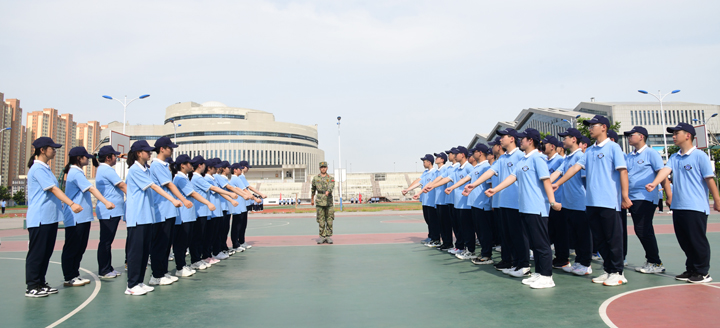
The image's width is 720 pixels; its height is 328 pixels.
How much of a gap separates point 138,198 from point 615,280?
651cm

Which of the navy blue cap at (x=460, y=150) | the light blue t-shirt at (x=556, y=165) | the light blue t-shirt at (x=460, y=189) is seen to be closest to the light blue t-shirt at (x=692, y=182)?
the light blue t-shirt at (x=556, y=165)

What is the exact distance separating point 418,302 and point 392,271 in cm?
209

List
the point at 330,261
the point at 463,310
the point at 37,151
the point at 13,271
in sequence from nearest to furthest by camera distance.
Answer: the point at 463,310 → the point at 37,151 → the point at 13,271 → the point at 330,261

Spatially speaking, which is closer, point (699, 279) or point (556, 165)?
point (699, 279)

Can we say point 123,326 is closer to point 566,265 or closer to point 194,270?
point 194,270

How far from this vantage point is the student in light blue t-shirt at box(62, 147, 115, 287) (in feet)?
20.5

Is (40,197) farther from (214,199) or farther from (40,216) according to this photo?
(214,199)

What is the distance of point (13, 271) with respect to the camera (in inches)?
301

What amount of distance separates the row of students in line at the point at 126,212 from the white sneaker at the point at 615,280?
5.47m

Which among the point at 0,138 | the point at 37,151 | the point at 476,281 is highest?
the point at 0,138

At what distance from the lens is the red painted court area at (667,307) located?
13.0 ft

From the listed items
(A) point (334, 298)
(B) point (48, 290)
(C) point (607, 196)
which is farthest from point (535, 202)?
(B) point (48, 290)

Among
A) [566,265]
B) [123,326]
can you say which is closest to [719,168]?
[566,265]

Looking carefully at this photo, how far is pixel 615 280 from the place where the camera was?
5.62m
